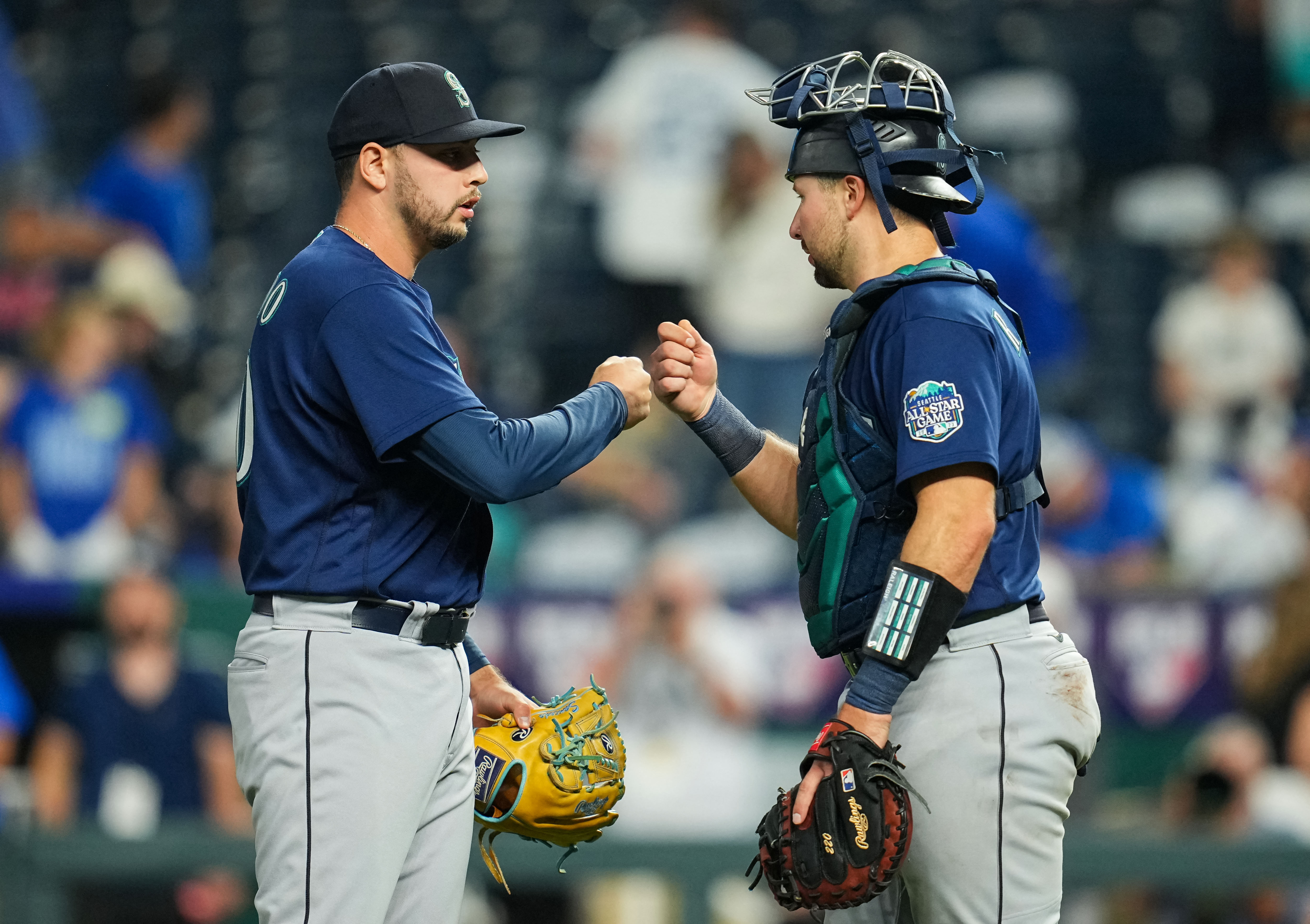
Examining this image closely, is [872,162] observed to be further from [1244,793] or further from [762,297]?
[762,297]

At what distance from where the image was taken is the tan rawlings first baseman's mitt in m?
3.46

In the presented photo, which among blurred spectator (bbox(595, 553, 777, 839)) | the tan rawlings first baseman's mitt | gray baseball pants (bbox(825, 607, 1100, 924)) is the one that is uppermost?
gray baseball pants (bbox(825, 607, 1100, 924))

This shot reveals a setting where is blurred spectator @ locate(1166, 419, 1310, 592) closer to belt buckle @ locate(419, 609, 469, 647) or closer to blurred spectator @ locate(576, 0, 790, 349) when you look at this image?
blurred spectator @ locate(576, 0, 790, 349)

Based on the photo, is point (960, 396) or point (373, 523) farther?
point (373, 523)

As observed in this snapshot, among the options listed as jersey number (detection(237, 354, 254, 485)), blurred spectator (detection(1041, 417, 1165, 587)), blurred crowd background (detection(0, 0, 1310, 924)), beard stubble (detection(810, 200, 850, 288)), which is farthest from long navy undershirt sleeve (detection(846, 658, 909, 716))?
blurred spectator (detection(1041, 417, 1165, 587))

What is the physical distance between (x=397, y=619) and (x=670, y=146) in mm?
6119

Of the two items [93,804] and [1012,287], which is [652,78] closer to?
[1012,287]

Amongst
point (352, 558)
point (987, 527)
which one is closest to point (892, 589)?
point (987, 527)

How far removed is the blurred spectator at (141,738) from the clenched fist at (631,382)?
3378 mm

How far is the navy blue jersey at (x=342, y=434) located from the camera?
315cm

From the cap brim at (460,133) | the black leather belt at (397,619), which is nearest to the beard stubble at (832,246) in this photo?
the cap brim at (460,133)

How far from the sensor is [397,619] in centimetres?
324

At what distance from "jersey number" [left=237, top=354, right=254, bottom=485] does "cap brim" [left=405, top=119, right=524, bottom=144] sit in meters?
0.53

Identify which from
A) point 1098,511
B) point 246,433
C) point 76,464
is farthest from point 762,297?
point 246,433
